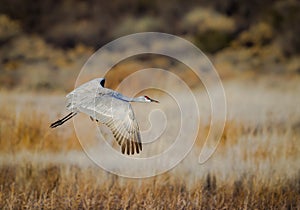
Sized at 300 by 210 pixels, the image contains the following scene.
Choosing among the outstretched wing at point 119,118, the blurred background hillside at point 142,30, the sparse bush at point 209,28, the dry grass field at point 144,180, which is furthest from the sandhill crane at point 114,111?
the sparse bush at point 209,28

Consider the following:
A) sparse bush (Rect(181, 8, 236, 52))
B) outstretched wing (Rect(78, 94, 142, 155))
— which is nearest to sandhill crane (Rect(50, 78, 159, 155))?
outstretched wing (Rect(78, 94, 142, 155))

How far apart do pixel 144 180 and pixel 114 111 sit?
1.55m

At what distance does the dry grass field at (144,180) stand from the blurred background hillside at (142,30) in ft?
31.4

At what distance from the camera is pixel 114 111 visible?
618 cm

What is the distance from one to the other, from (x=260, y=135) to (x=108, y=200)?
3559 mm

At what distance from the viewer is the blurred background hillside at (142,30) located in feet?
69.3

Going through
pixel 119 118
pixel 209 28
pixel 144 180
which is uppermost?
pixel 209 28

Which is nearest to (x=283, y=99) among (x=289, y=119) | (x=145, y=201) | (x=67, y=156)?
(x=289, y=119)

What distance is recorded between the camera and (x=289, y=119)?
448 inches

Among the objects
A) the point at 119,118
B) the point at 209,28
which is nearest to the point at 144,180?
the point at 119,118

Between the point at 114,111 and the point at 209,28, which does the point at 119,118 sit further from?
the point at 209,28

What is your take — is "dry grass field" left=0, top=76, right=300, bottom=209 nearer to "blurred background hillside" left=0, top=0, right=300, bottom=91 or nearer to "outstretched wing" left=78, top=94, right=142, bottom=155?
"outstretched wing" left=78, top=94, right=142, bottom=155

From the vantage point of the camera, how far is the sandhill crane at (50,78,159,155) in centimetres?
614

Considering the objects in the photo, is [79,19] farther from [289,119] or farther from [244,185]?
[244,185]
